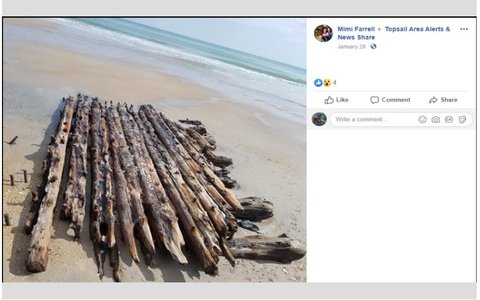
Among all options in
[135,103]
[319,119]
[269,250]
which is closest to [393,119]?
[319,119]

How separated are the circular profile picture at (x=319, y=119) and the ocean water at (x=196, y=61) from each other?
24.2 feet

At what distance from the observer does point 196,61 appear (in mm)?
19922

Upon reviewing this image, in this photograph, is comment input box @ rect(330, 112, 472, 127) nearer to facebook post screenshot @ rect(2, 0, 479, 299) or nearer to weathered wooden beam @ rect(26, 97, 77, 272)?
facebook post screenshot @ rect(2, 0, 479, 299)

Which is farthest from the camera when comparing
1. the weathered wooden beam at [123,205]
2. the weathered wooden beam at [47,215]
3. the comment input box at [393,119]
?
the weathered wooden beam at [123,205]

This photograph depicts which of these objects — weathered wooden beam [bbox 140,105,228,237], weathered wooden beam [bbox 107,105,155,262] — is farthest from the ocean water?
weathered wooden beam [bbox 107,105,155,262]

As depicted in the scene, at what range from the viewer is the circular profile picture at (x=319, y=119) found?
15.3ft

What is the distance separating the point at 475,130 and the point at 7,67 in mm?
10131

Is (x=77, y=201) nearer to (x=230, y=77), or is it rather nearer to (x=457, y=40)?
(x=457, y=40)

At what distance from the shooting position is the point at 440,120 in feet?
15.2

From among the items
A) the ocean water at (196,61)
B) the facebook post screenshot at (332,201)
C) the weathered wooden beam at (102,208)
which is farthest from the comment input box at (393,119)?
the ocean water at (196,61)

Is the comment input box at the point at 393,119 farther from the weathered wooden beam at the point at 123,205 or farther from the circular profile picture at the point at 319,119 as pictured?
the weathered wooden beam at the point at 123,205

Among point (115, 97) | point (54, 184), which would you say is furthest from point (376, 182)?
point (115, 97)

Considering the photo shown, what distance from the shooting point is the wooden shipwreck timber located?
15.8ft

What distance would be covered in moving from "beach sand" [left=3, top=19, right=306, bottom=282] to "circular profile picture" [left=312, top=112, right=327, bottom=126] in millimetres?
1946
